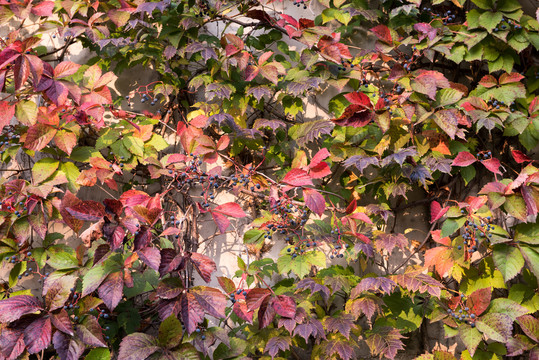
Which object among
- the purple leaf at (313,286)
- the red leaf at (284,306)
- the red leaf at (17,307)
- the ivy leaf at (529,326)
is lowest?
the ivy leaf at (529,326)

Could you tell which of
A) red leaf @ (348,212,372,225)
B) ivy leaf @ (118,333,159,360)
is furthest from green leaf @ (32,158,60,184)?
red leaf @ (348,212,372,225)

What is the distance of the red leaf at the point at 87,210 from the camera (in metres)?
1.35

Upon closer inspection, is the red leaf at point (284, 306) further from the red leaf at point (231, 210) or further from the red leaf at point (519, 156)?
the red leaf at point (519, 156)

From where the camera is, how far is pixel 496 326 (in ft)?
5.32

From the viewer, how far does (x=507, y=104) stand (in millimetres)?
1851

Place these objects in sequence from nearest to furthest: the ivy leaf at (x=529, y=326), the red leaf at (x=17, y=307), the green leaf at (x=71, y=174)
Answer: the red leaf at (x=17, y=307) < the ivy leaf at (x=529, y=326) < the green leaf at (x=71, y=174)

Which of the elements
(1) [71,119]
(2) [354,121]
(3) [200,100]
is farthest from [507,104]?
(1) [71,119]

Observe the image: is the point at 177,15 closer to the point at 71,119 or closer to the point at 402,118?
the point at 71,119

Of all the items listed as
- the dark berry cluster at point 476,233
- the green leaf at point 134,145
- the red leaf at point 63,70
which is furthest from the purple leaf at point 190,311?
the dark berry cluster at point 476,233

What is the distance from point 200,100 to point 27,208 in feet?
2.89

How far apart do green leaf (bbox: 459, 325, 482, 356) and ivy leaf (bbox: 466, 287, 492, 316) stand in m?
0.06

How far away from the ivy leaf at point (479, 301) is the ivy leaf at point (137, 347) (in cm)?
109

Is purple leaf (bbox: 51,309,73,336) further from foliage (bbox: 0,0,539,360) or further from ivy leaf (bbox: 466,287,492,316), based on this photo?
ivy leaf (bbox: 466,287,492,316)

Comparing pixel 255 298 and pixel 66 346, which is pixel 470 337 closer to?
pixel 255 298
